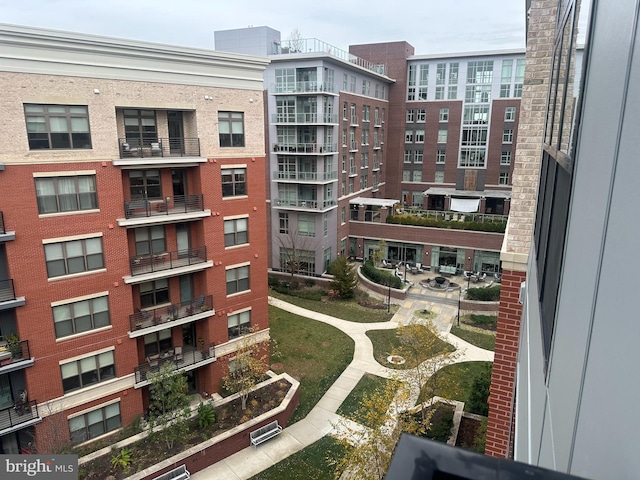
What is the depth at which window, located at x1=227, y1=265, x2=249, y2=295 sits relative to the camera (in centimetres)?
2074

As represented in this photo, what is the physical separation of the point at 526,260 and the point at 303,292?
26.9 m

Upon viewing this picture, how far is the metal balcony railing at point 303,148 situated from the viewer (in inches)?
1395

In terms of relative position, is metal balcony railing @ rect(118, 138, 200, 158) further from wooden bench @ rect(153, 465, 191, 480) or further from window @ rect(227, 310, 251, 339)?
wooden bench @ rect(153, 465, 191, 480)

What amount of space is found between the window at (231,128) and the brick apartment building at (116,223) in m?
0.05

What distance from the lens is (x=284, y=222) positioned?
126ft

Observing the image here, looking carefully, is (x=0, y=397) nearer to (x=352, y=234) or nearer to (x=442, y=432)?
(x=442, y=432)

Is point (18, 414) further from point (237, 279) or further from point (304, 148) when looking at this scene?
point (304, 148)

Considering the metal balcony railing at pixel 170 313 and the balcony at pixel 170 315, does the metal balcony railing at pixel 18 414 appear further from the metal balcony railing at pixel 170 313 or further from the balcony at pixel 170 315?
the metal balcony railing at pixel 170 313

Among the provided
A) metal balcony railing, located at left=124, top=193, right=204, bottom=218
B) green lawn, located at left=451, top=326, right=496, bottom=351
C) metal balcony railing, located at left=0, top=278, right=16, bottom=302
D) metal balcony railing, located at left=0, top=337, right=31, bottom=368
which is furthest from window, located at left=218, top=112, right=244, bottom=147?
green lawn, located at left=451, top=326, right=496, bottom=351

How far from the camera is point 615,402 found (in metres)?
1.40

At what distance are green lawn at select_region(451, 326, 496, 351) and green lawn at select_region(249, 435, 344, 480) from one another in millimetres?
12770

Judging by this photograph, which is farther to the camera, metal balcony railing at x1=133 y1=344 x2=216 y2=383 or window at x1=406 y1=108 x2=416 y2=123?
window at x1=406 y1=108 x2=416 y2=123

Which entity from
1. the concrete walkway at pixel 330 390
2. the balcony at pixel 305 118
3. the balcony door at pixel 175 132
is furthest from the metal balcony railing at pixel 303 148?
the balcony door at pixel 175 132

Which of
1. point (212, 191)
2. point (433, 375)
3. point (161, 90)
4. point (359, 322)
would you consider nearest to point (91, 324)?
point (212, 191)
